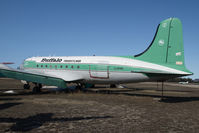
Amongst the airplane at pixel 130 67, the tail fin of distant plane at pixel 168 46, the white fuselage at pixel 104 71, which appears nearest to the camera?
the tail fin of distant plane at pixel 168 46

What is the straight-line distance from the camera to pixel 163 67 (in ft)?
48.4

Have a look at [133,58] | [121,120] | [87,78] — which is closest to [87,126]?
[121,120]

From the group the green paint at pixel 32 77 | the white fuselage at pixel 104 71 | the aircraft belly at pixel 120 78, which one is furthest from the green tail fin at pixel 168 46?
the green paint at pixel 32 77

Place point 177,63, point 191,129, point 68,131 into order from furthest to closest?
point 177,63, point 191,129, point 68,131

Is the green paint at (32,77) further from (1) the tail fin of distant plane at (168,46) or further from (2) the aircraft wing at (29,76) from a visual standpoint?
(1) the tail fin of distant plane at (168,46)

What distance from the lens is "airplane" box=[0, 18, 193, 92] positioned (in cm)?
1457

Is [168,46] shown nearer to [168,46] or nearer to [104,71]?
[168,46]

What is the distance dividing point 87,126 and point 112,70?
1094 centimetres

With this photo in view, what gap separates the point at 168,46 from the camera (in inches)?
590

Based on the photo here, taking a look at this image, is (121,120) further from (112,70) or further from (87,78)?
(87,78)

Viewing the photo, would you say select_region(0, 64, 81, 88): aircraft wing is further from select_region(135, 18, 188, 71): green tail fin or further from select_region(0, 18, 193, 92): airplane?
select_region(135, 18, 188, 71): green tail fin

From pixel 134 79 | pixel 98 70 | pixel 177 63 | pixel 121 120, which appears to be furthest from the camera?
pixel 98 70

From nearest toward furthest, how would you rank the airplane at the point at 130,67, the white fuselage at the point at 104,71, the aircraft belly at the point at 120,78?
the airplane at the point at 130,67, the white fuselage at the point at 104,71, the aircraft belly at the point at 120,78

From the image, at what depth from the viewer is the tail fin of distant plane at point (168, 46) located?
14398mm
